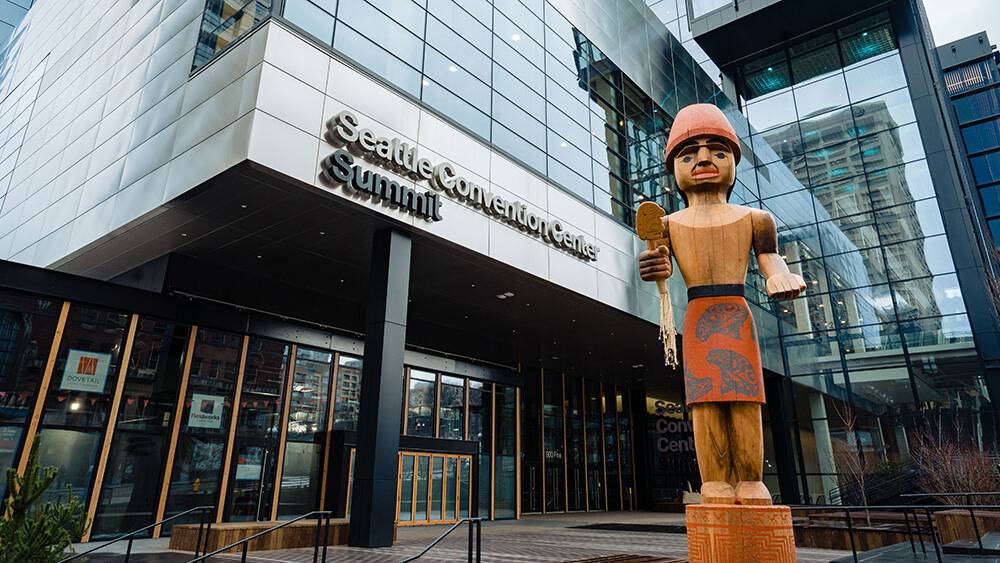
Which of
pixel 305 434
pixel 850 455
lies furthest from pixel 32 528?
pixel 850 455

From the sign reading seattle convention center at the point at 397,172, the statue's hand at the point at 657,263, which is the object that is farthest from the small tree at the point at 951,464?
the sign reading seattle convention center at the point at 397,172

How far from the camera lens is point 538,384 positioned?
2783 cm

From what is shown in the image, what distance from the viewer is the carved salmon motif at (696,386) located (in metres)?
6.48

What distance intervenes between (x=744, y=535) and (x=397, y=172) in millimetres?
9655

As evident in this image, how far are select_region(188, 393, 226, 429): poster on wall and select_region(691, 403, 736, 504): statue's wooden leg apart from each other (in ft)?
43.9

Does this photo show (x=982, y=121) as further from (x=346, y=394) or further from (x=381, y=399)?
(x=381, y=399)

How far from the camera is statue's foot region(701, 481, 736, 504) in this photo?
20.1 feet

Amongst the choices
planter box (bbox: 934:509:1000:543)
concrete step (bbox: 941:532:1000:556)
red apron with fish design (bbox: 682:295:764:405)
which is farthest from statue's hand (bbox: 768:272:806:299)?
planter box (bbox: 934:509:1000:543)

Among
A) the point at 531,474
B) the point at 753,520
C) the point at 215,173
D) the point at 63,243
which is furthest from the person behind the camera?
the point at 531,474

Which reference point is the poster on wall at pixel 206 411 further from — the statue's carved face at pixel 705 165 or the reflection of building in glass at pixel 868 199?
the reflection of building in glass at pixel 868 199

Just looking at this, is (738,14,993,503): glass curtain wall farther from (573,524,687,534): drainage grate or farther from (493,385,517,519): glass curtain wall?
(493,385,517,519): glass curtain wall

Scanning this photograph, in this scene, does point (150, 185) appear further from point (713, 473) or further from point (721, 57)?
Answer: point (721, 57)

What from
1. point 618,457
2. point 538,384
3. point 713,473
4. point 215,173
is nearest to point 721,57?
point 538,384

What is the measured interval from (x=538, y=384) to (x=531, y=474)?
3972mm
